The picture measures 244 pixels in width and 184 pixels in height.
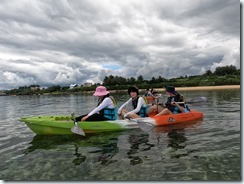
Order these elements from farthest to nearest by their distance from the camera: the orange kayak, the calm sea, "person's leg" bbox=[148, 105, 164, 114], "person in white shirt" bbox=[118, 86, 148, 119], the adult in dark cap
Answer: "person's leg" bbox=[148, 105, 164, 114] < the adult in dark cap < the orange kayak < "person in white shirt" bbox=[118, 86, 148, 119] < the calm sea

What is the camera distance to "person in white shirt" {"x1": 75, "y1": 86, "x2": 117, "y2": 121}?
9.53 meters

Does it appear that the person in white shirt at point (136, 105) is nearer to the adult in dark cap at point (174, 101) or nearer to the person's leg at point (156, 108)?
the adult in dark cap at point (174, 101)

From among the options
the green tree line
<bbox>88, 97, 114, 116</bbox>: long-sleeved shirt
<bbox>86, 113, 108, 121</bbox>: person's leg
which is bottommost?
<bbox>86, 113, 108, 121</bbox>: person's leg

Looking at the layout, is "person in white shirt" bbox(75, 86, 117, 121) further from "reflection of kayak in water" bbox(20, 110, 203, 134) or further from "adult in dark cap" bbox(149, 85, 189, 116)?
"adult in dark cap" bbox(149, 85, 189, 116)

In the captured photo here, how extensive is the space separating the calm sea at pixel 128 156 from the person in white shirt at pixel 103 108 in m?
0.75

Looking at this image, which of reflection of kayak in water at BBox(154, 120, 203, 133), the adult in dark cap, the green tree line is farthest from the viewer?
the green tree line

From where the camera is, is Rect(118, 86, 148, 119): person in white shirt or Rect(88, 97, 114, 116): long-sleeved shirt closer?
Rect(88, 97, 114, 116): long-sleeved shirt

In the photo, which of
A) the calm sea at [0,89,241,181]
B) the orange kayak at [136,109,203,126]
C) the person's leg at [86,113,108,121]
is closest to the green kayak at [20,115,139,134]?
the person's leg at [86,113,108,121]

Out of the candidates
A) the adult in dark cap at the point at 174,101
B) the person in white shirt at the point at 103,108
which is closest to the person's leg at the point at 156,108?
the adult in dark cap at the point at 174,101

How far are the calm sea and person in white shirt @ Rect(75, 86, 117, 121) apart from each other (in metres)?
0.75

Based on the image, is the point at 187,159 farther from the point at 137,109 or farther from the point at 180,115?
the point at 180,115

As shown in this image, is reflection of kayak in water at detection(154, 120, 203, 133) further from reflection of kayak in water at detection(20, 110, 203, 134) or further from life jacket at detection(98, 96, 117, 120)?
life jacket at detection(98, 96, 117, 120)

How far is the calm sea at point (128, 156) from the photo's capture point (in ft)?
18.4

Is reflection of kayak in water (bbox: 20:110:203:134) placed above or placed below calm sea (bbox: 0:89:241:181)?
above
